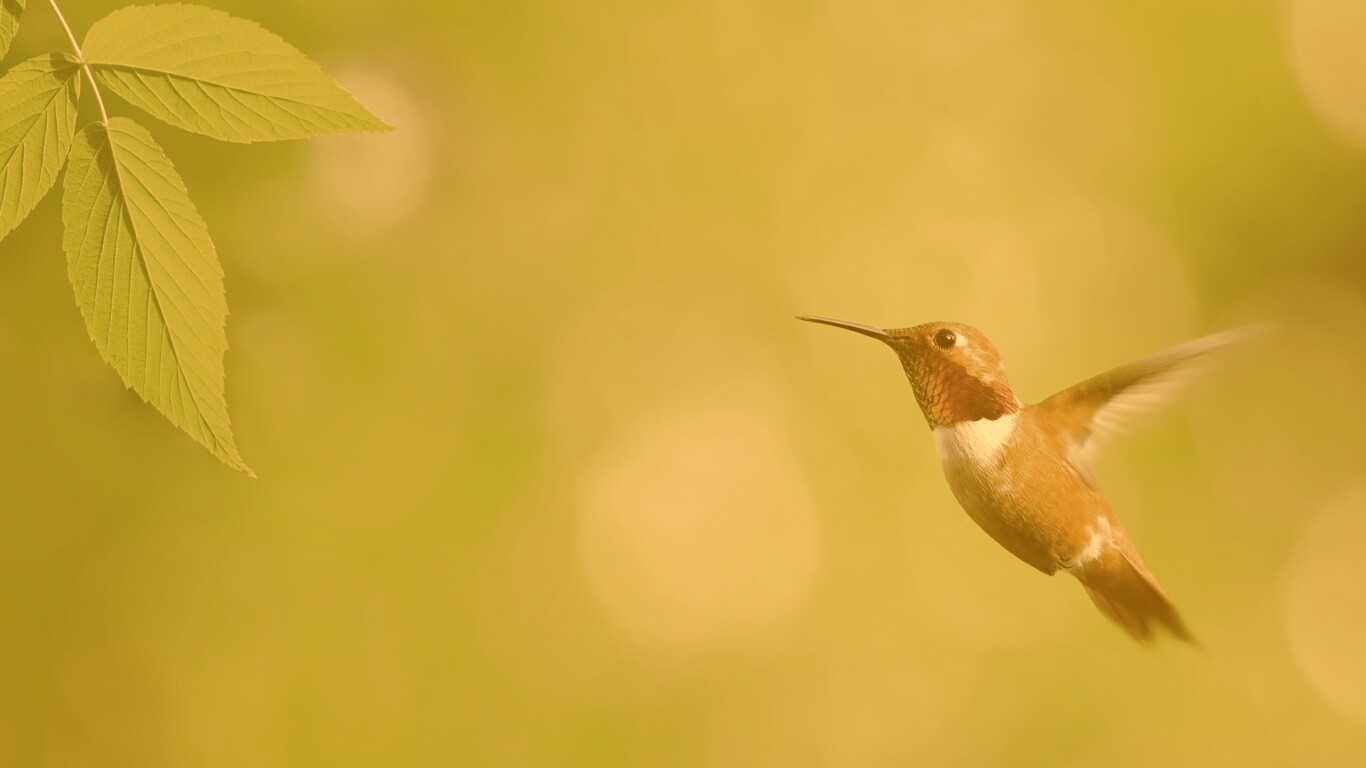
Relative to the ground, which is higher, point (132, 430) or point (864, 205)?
point (864, 205)

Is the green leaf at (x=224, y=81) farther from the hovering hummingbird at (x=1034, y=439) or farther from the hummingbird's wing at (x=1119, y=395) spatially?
the hummingbird's wing at (x=1119, y=395)

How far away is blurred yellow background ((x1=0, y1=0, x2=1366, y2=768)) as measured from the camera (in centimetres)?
81

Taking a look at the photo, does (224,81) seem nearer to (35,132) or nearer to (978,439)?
(35,132)

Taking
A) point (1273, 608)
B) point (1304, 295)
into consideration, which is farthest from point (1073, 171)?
point (1273, 608)

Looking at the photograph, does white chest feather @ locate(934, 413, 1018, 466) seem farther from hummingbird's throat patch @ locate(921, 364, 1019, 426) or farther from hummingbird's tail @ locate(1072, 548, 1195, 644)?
hummingbird's tail @ locate(1072, 548, 1195, 644)

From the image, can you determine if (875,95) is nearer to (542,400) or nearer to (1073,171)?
(1073,171)

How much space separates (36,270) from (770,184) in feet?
2.26

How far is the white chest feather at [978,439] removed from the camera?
19.9 inches

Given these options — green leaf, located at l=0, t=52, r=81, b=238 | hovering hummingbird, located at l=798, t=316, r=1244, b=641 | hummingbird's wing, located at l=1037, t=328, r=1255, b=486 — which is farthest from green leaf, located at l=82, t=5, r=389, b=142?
hummingbird's wing, located at l=1037, t=328, r=1255, b=486

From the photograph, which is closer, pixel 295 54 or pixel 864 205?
pixel 295 54

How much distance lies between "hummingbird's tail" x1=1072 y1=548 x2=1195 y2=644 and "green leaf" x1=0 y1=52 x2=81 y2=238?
23.5 inches

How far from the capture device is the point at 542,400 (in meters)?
0.86

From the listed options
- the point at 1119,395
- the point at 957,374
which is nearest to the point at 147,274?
the point at 957,374

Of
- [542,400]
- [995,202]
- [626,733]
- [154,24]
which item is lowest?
[626,733]
